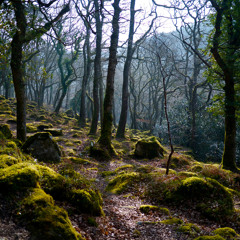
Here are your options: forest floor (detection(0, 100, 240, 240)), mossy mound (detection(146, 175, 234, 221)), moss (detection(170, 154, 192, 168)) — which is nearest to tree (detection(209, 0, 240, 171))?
moss (detection(170, 154, 192, 168))

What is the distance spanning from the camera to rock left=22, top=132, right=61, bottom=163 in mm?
7965

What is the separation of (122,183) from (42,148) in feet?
11.5

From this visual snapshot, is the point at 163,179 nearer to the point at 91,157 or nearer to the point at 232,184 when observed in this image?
the point at 232,184

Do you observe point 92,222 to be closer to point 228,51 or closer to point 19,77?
point 19,77

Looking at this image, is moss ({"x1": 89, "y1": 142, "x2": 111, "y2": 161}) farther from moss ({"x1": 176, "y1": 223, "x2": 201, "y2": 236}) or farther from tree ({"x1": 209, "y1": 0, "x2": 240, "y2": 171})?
moss ({"x1": 176, "y1": 223, "x2": 201, "y2": 236})

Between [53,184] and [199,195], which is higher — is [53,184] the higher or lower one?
the higher one

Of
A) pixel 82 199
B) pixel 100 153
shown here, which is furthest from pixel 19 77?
pixel 82 199

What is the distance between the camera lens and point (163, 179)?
654 cm

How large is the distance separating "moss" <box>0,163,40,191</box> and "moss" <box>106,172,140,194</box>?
3.27 m

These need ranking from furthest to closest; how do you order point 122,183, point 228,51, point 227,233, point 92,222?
point 228,51 < point 122,183 < point 227,233 < point 92,222

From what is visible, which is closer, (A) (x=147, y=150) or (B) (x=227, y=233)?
(B) (x=227, y=233)

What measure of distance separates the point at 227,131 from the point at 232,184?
9.92 ft

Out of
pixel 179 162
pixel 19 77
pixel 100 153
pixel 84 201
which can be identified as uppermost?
pixel 19 77

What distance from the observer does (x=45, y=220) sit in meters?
2.77
